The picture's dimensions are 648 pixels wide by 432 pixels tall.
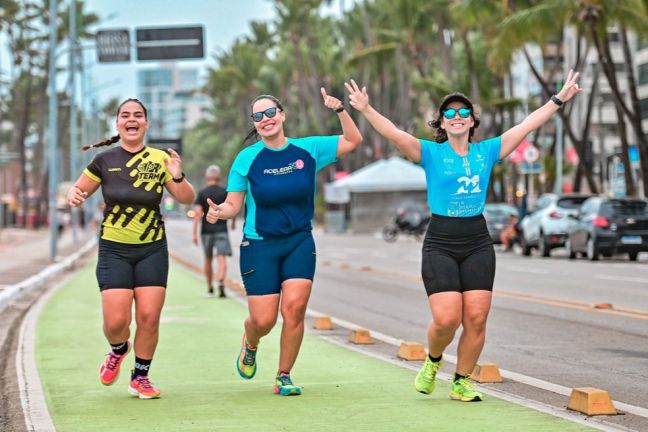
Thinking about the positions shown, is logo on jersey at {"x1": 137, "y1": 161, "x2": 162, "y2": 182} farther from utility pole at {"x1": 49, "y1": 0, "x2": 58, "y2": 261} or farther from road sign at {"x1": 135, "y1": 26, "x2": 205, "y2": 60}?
road sign at {"x1": 135, "y1": 26, "x2": 205, "y2": 60}

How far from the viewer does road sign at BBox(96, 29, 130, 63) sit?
39719 millimetres

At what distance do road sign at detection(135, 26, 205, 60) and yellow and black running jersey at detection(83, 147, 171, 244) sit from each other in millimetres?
29459

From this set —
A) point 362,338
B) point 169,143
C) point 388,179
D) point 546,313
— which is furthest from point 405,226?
point 362,338

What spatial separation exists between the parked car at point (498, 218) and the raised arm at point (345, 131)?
107ft

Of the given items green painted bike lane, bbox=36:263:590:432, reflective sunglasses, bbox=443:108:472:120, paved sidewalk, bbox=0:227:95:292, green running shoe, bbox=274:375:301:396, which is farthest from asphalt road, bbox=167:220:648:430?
paved sidewalk, bbox=0:227:95:292

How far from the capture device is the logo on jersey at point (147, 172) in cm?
871

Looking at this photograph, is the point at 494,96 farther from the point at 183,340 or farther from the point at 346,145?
the point at 346,145

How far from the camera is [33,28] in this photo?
77.0 m

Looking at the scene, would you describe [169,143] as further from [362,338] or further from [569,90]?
[569,90]

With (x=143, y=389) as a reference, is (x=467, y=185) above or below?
above

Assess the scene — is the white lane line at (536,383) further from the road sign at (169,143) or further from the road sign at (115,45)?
the road sign at (115,45)

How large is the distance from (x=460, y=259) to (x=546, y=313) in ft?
26.8

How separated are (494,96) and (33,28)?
30.4 meters

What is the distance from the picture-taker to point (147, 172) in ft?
28.6
